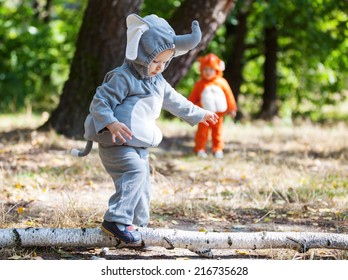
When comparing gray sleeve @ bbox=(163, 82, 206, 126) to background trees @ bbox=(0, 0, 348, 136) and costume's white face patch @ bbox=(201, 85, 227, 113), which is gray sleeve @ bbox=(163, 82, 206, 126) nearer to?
costume's white face patch @ bbox=(201, 85, 227, 113)

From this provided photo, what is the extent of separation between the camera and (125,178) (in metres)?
4.04

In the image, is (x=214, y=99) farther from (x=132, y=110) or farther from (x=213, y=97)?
(x=132, y=110)

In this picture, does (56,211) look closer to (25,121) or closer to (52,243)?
(52,243)

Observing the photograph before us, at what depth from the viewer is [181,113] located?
14.2 feet

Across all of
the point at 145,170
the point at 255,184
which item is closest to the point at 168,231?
the point at 145,170

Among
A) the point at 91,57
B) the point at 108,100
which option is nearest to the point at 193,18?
the point at 91,57

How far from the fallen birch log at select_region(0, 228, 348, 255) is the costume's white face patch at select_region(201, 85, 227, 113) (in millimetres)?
4050

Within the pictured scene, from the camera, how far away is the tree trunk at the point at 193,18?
26.6 feet

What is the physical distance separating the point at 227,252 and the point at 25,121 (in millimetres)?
6695

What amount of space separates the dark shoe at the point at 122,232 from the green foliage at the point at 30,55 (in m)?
8.90

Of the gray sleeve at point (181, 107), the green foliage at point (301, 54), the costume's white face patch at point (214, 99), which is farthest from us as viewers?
the green foliage at point (301, 54)

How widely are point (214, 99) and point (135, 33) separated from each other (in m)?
4.13

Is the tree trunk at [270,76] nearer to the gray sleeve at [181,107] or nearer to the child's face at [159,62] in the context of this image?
the gray sleeve at [181,107]

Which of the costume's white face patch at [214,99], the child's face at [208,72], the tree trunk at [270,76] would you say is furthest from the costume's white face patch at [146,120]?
the tree trunk at [270,76]
